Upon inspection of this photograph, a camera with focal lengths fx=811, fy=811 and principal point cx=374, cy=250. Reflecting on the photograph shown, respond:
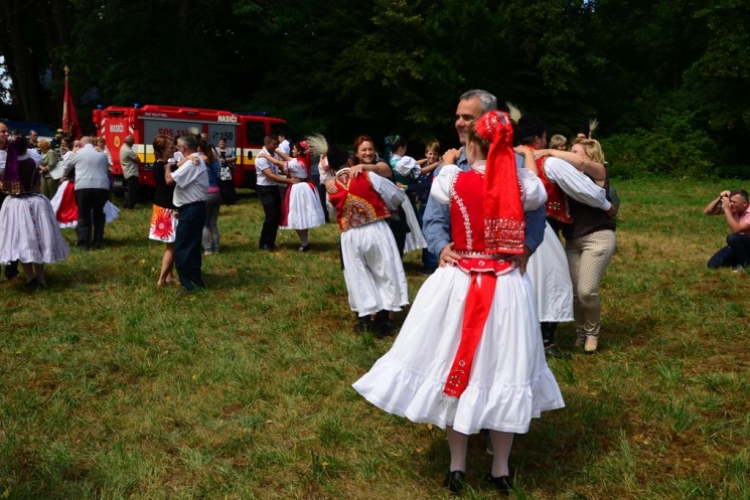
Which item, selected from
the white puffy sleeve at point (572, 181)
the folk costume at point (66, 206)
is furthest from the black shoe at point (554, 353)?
the folk costume at point (66, 206)

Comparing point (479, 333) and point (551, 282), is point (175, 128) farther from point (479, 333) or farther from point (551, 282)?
point (479, 333)

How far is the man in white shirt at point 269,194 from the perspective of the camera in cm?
1259

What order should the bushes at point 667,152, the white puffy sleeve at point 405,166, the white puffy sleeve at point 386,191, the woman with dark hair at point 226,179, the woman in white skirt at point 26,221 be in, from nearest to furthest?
the white puffy sleeve at point 386,191 < the woman in white skirt at point 26,221 < the white puffy sleeve at point 405,166 < the woman with dark hair at point 226,179 < the bushes at point 667,152

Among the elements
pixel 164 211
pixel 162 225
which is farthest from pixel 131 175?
pixel 162 225

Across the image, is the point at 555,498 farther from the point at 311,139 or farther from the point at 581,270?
the point at 311,139

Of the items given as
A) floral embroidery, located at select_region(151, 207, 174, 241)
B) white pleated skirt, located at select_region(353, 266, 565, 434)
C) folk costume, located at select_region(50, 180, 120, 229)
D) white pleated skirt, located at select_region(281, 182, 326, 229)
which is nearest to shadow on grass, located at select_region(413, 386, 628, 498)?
white pleated skirt, located at select_region(353, 266, 565, 434)

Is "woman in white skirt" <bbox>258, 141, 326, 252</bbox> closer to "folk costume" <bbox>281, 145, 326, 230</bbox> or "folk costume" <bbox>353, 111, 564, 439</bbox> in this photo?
"folk costume" <bbox>281, 145, 326, 230</bbox>

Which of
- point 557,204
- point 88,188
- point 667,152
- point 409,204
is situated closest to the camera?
point 557,204

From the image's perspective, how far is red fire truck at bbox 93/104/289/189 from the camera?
66.4ft

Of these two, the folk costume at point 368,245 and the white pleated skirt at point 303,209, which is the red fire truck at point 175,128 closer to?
the white pleated skirt at point 303,209

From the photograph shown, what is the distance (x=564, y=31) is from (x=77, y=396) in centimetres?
3582

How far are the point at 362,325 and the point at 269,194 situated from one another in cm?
553

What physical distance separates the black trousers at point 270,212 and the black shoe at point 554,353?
22.4 ft

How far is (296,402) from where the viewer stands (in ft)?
18.5
